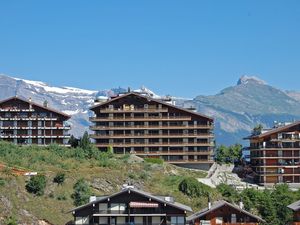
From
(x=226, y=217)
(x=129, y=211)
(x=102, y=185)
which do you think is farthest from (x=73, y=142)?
(x=129, y=211)

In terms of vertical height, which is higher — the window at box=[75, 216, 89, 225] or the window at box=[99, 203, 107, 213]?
the window at box=[99, 203, 107, 213]

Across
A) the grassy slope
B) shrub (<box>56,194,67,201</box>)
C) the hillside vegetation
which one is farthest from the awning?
shrub (<box>56,194,67,201</box>)

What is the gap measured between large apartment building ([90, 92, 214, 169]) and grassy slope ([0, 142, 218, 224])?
8752 mm

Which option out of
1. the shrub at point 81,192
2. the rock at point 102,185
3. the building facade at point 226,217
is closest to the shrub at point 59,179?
the shrub at point 81,192

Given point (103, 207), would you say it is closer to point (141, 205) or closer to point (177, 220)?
point (141, 205)

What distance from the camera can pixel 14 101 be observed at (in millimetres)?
151250

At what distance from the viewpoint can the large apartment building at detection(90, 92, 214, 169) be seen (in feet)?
491

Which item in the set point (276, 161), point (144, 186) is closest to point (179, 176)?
point (144, 186)

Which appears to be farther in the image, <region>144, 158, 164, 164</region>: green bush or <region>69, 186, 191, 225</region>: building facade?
<region>144, 158, 164, 164</region>: green bush

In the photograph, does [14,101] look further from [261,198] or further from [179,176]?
[261,198]

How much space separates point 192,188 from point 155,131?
32909 mm

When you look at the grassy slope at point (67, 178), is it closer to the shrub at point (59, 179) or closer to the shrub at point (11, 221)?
the shrub at point (59, 179)

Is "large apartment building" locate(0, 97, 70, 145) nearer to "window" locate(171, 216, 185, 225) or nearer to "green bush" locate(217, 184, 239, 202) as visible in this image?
"green bush" locate(217, 184, 239, 202)

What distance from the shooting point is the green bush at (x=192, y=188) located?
11894 centimetres
